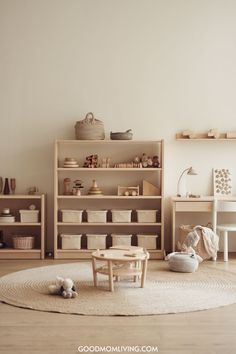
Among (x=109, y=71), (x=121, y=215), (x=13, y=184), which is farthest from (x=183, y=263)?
(x=109, y=71)

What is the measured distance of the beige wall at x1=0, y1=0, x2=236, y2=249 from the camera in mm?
7391

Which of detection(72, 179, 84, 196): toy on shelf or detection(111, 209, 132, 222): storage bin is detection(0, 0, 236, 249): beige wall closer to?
detection(72, 179, 84, 196): toy on shelf

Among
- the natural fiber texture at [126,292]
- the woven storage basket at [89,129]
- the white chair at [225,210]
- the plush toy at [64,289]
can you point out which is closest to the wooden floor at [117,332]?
the natural fiber texture at [126,292]

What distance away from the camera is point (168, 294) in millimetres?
5141

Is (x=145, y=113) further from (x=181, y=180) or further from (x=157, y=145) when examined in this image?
(x=181, y=180)

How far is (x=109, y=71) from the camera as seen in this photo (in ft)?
24.3

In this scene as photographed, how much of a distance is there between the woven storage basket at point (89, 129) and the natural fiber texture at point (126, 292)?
1.69m

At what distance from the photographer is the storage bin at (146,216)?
716 cm

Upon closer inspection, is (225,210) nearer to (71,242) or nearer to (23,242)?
(71,242)

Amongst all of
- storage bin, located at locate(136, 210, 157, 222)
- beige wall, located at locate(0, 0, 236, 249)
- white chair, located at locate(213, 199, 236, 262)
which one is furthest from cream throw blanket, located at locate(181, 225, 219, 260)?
beige wall, located at locate(0, 0, 236, 249)

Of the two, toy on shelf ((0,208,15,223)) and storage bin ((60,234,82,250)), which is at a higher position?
toy on shelf ((0,208,15,223))

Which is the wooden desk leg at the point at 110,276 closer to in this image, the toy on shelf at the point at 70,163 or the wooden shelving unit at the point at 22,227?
the wooden shelving unit at the point at 22,227

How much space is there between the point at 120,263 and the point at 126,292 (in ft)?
1.21

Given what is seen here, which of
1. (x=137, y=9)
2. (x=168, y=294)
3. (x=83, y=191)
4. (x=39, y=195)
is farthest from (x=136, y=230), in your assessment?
(x=137, y=9)
